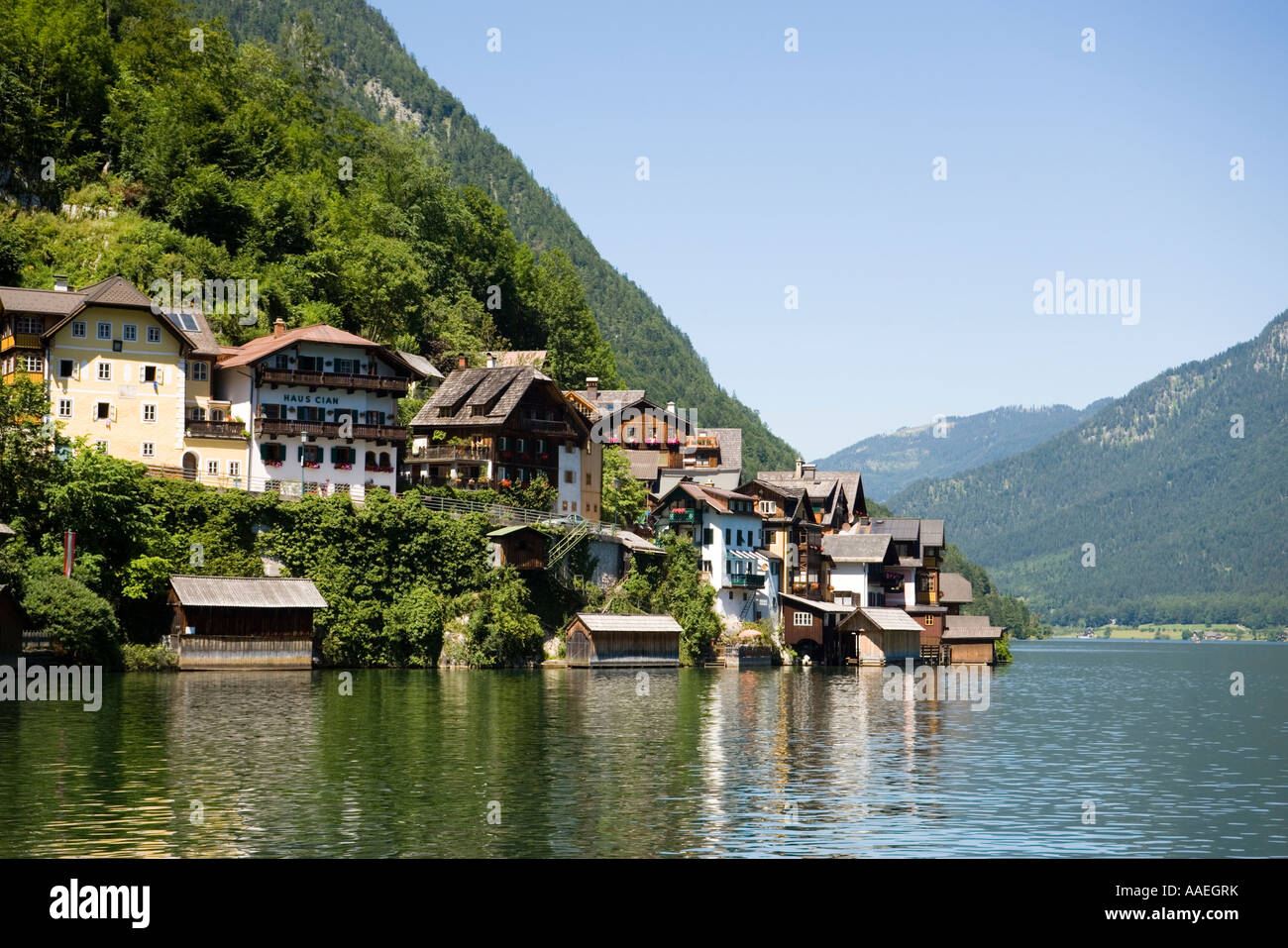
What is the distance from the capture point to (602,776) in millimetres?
40219

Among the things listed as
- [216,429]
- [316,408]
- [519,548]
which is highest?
[316,408]

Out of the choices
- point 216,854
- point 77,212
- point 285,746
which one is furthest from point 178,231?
point 216,854

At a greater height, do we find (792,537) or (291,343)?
(291,343)

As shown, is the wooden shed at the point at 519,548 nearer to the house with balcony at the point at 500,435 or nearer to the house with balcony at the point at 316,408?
the house with balcony at the point at 500,435

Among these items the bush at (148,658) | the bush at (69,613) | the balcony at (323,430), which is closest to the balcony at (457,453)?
the balcony at (323,430)

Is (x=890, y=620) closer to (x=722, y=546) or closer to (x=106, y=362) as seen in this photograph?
(x=722, y=546)

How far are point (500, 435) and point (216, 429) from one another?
20846 mm

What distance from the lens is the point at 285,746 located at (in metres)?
44.5

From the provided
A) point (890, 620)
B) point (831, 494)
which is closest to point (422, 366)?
point (890, 620)

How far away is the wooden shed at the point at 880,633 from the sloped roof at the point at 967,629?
11388 millimetres

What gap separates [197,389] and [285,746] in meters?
52.6

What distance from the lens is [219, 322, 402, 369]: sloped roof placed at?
91875 millimetres
